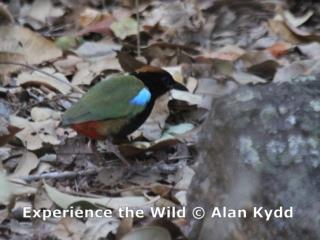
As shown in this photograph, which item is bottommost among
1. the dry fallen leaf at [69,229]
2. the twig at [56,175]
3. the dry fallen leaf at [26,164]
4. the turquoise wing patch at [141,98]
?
the dry fallen leaf at [26,164]

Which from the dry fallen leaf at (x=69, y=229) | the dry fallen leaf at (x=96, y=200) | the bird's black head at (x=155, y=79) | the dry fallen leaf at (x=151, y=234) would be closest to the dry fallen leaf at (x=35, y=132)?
the bird's black head at (x=155, y=79)

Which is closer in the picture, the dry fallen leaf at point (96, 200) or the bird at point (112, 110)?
the dry fallen leaf at point (96, 200)

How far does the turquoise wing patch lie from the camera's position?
4.58m

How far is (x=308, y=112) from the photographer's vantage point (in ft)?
10.2

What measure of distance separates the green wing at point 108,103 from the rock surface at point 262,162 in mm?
1268

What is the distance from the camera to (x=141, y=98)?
4.59 m

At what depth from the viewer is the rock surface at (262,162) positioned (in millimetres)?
2867

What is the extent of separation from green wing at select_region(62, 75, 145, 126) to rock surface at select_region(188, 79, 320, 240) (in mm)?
1268

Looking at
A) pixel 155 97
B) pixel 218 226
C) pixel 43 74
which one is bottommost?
pixel 43 74

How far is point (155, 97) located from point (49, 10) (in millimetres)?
2529

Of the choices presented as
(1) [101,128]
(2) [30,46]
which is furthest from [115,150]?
(2) [30,46]

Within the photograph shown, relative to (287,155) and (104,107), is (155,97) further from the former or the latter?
(287,155)

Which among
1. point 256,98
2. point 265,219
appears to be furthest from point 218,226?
point 256,98

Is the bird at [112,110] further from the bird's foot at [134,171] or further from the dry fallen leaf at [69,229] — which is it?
the dry fallen leaf at [69,229]
